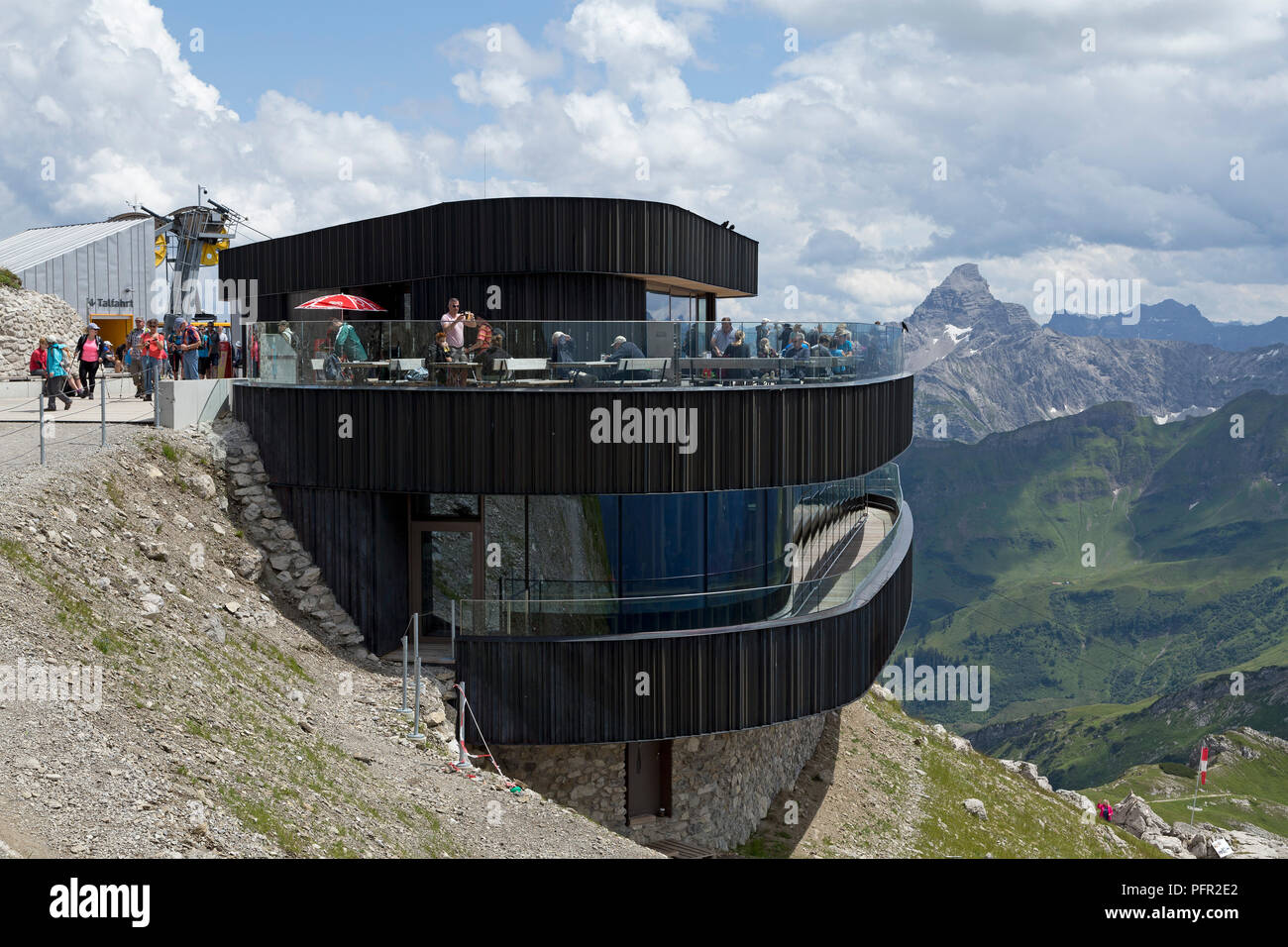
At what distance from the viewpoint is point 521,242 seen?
27.5 meters

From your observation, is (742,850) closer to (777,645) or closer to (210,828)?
(777,645)

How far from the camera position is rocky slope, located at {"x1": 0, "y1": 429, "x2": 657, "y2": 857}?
1179 centimetres

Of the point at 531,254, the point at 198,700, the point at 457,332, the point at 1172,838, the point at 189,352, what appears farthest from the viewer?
the point at 1172,838

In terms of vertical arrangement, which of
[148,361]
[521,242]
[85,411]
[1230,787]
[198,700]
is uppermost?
[521,242]

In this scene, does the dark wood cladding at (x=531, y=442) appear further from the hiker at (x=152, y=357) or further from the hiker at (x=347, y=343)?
the hiker at (x=152, y=357)

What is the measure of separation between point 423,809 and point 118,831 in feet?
17.6

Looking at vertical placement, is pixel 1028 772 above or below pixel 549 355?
below

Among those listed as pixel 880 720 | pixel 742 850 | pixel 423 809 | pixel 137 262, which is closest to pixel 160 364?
pixel 423 809

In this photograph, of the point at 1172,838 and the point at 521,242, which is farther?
the point at 1172,838

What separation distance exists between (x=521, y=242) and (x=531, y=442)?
860 cm

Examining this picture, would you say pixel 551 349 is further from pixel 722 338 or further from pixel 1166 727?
pixel 1166 727

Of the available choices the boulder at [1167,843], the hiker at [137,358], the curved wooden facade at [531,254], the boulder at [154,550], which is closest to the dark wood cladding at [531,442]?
the boulder at [154,550]

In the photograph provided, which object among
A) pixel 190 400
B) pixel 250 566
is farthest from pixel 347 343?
pixel 250 566

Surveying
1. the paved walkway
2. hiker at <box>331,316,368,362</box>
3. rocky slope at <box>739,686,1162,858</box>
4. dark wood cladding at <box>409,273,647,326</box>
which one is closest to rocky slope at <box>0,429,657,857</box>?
hiker at <box>331,316,368,362</box>
